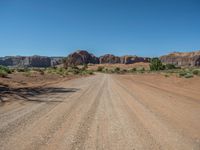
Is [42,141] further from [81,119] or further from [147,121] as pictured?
[147,121]

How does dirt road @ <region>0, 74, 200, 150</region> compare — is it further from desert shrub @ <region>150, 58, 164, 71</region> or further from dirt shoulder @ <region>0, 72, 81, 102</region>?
desert shrub @ <region>150, 58, 164, 71</region>

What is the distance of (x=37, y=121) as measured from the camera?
7461 mm

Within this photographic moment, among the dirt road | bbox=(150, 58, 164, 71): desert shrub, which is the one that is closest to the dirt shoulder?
the dirt road

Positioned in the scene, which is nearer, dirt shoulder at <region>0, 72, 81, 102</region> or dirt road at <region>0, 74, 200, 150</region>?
dirt road at <region>0, 74, 200, 150</region>

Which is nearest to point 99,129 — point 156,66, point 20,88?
point 20,88

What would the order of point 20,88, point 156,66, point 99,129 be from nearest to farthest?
point 99,129 → point 20,88 → point 156,66

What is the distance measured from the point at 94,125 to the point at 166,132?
212 centimetres

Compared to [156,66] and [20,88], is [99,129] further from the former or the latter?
[156,66]

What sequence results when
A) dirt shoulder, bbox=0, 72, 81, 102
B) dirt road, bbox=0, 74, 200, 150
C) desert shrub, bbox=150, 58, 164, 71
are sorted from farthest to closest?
desert shrub, bbox=150, 58, 164, 71 < dirt shoulder, bbox=0, 72, 81, 102 < dirt road, bbox=0, 74, 200, 150

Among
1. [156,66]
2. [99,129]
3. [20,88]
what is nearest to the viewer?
[99,129]

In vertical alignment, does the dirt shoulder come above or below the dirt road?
below

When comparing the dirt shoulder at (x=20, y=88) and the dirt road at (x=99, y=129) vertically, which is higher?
the dirt road at (x=99, y=129)

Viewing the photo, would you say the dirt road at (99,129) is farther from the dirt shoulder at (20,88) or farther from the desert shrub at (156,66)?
the desert shrub at (156,66)

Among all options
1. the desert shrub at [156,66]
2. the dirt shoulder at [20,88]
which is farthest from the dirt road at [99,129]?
the desert shrub at [156,66]
